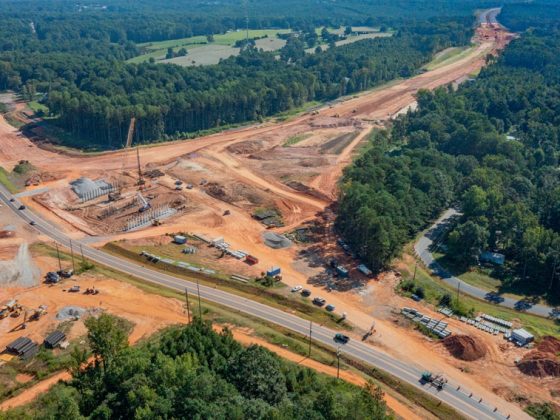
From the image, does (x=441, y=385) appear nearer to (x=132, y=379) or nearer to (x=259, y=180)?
(x=132, y=379)

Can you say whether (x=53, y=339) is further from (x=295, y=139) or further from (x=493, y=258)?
(x=295, y=139)

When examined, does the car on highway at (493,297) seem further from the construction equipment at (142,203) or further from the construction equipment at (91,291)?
the construction equipment at (142,203)

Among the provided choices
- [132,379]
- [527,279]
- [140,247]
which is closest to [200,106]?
[140,247]

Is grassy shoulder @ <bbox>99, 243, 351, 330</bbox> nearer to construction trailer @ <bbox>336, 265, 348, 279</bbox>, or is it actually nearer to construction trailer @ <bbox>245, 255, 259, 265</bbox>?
construction trailer @ <bbox>245, 255, 259, 265</bbox>

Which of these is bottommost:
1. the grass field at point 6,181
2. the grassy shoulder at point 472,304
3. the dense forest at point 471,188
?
the grassy shoulder at point 472,304

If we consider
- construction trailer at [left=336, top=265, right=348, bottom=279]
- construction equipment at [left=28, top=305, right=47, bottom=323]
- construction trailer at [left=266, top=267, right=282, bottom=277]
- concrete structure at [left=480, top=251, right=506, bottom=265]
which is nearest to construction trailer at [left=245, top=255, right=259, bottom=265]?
construction trailer at [left=266, top=267, right=282, bottom=277]

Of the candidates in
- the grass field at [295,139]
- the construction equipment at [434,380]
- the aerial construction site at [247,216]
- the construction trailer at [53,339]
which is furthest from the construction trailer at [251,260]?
the grass field at [295,139]
